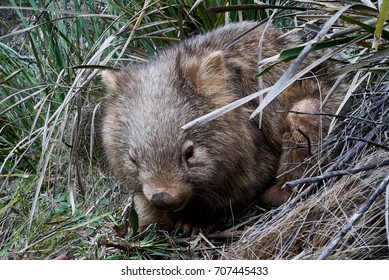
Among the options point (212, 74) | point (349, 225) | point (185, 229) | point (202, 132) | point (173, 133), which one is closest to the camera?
point (349, 225)

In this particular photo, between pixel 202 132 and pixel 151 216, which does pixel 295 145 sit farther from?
pixel 151 216

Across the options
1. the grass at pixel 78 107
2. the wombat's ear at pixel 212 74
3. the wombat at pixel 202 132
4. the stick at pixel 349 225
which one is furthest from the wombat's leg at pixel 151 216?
the stick at pixel 349 225

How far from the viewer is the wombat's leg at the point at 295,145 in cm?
379

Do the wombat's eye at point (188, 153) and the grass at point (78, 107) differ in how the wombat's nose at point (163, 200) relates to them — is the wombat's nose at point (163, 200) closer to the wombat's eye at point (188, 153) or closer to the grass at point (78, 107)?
the wombat's eye at point (188, 153)

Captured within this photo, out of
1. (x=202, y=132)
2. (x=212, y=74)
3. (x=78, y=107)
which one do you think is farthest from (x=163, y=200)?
(x=78, y=107)

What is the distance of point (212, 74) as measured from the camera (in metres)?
3.73

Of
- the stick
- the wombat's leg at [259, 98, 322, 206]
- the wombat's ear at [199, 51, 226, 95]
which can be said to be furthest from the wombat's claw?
the stick

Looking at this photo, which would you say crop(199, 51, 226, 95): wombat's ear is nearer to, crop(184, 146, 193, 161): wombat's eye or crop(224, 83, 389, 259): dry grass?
crop(184, 146, 193, 161): wombat's eye

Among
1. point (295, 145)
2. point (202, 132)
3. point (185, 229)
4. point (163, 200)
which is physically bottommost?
point (185, 229)

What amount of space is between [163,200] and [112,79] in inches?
34.4

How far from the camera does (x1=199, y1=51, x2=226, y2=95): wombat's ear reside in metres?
3.70

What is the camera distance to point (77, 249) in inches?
151

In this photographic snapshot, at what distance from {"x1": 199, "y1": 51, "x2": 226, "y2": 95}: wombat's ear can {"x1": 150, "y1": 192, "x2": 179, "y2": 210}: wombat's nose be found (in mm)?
636
